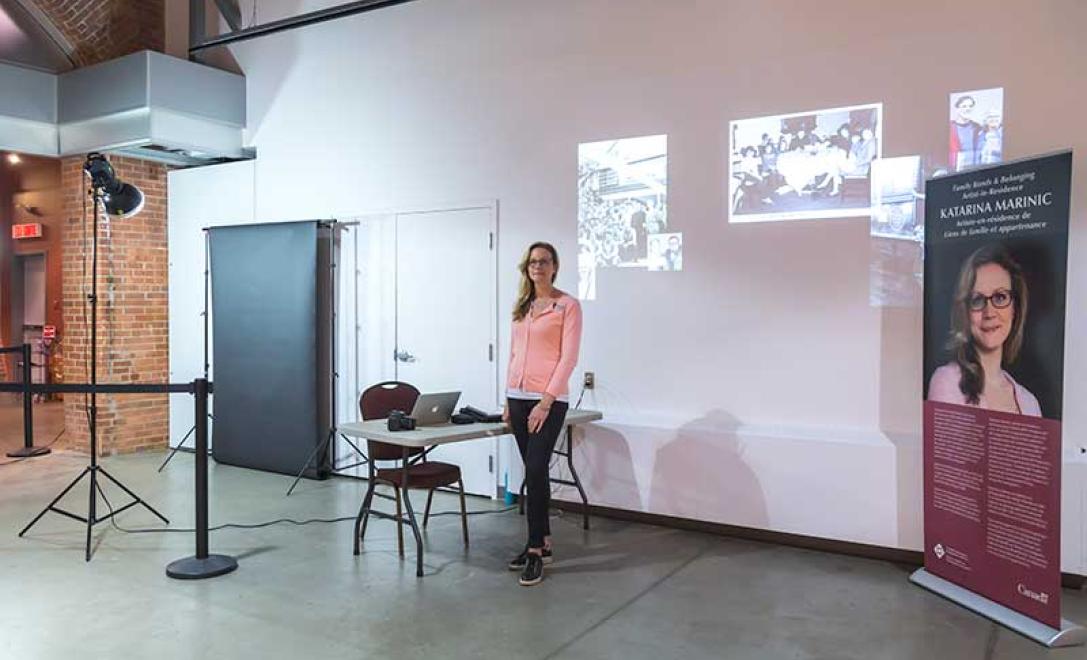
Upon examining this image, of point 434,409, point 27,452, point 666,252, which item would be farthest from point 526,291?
point 27,452

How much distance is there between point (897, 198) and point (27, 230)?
38.5 feet

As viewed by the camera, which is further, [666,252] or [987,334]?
[666,252]

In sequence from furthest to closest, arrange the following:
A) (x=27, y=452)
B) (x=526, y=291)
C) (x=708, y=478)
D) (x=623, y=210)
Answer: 1. (x=27, y=452)
2. (x=623, y=210)
3. (x=708, y=478)
4. (x=526, y=291)

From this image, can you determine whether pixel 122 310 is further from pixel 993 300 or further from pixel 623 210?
pixel 993 300

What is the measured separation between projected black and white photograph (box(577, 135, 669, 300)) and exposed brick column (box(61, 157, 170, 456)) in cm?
457

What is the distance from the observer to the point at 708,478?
4.79 metres

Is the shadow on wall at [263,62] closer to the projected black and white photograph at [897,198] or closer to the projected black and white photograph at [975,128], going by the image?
the projected black and white photograph at [897,198]

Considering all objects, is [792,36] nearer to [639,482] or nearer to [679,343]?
[679,343]

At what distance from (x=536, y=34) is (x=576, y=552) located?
3.49 meters

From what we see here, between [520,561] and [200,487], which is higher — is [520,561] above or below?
below

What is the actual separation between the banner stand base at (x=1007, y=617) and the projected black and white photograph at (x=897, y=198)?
1788 mm

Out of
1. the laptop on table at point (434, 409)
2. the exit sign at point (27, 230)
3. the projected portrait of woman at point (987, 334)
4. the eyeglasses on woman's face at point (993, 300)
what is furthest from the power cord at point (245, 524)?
the exit sign at point (27, 230)

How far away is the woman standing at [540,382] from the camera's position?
156 inches

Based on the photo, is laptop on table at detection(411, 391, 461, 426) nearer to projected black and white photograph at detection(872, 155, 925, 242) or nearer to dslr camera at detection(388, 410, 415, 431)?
dslr camera at detection(388, 410, 415, 431)
